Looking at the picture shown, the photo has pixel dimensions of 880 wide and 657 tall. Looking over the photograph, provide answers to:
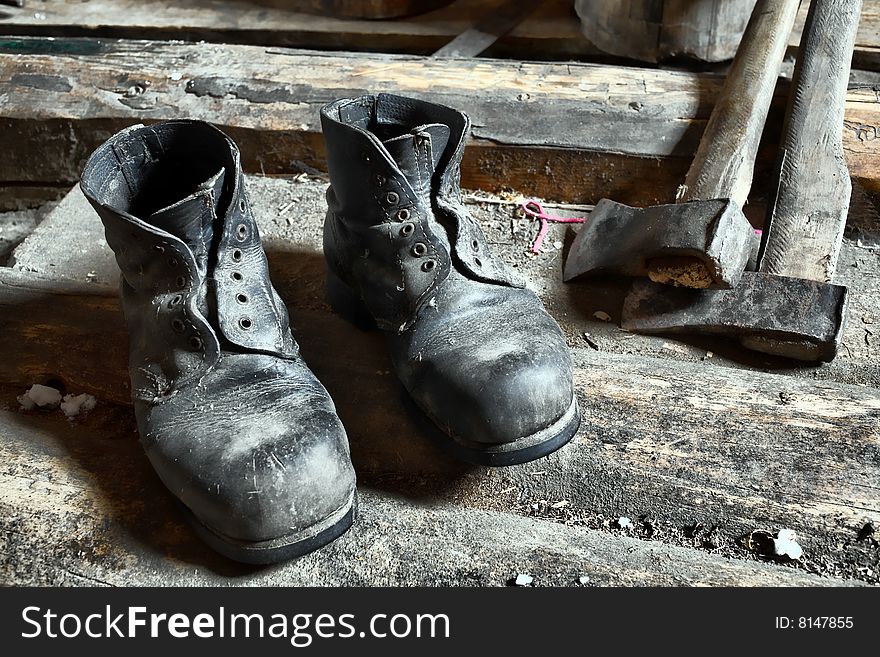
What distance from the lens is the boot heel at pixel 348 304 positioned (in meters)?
1.61

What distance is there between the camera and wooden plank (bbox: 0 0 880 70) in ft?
9.14

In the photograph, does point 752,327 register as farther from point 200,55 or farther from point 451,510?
point 200,55

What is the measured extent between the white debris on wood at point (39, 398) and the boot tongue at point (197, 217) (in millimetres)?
460

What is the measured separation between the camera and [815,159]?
1.87 meters

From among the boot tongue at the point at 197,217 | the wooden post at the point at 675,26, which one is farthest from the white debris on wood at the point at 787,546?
the wooden post at the point at 675,26

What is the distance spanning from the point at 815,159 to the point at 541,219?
0.63m

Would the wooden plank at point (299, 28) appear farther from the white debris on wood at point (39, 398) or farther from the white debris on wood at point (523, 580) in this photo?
the white debris on wood at point (523, 580)

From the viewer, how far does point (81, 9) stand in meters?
2.89

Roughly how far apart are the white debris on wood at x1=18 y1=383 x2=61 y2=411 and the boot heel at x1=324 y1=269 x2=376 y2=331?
1.80 feet

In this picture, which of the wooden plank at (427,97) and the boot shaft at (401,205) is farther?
the wooden plank at (427,97)

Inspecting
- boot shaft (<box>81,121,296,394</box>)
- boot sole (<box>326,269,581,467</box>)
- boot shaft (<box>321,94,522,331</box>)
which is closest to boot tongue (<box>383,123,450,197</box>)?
boot shaft (<box>321,94,522,331</box>)

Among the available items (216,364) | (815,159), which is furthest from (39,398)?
(815,159)

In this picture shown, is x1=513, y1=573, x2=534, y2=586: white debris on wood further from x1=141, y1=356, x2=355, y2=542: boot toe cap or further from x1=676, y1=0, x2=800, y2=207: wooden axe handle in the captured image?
x1=676, y1=0, x2=800, y2=207: wooden axe handle

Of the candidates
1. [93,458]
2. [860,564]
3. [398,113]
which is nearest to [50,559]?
[93,458]
